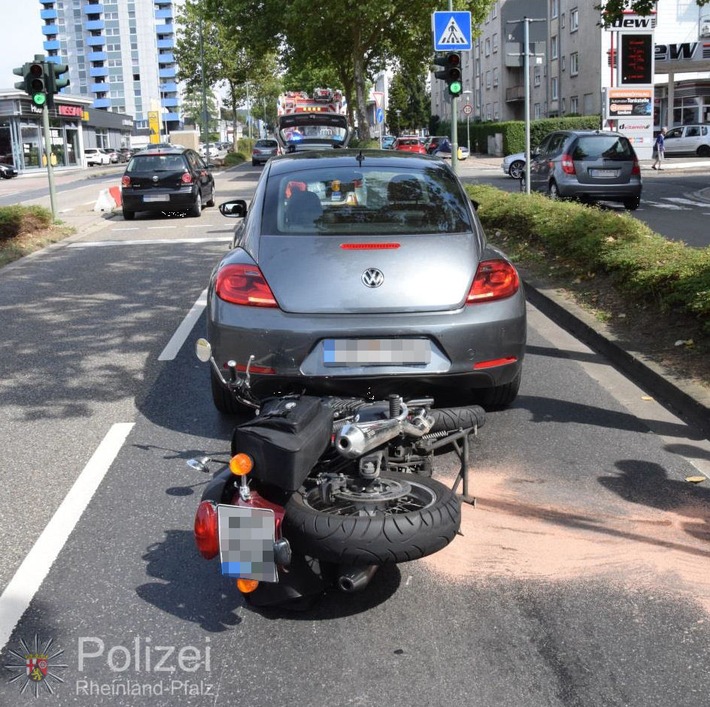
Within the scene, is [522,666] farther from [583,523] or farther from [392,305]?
[392,305]

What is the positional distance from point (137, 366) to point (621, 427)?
3.83 meters

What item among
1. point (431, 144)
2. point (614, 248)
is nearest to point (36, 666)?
point (614, 248)

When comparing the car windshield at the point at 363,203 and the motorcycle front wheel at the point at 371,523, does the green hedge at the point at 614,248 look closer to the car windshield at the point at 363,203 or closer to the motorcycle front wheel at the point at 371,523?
the car windshield at the point at 363,203

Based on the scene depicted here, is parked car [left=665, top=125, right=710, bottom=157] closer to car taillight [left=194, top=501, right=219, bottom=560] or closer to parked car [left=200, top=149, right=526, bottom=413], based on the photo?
parked car [left=200, top=149, right=526, bottom=413]

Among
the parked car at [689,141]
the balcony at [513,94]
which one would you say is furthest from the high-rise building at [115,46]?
the parked car at [689,141]

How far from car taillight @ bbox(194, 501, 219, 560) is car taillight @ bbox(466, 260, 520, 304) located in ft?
7.49

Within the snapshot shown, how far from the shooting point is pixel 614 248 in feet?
31.3

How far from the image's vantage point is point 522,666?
3070 millimetres

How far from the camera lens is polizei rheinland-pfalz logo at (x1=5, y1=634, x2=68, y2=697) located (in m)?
3.04

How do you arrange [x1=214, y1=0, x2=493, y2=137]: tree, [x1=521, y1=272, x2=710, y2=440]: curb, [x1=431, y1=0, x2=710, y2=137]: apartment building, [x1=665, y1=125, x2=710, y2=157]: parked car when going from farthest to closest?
[x1=431, y1=0, x2=710, y2=137]: apartment building < [x1=665, y1=125, x2=710, y2=157]: parked car < [x1=214, y1=0, x2=493, y2=137]: tree < [x1=521, y1=272, x2=710, y2=440]: curb

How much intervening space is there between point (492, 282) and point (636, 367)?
6.84 feet

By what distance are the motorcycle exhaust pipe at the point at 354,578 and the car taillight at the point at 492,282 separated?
214 centimetres

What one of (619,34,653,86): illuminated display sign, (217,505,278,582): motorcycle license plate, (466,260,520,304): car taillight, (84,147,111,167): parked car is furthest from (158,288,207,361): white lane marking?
(84,147,111,167): parked car

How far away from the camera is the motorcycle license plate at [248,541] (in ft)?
10.3
